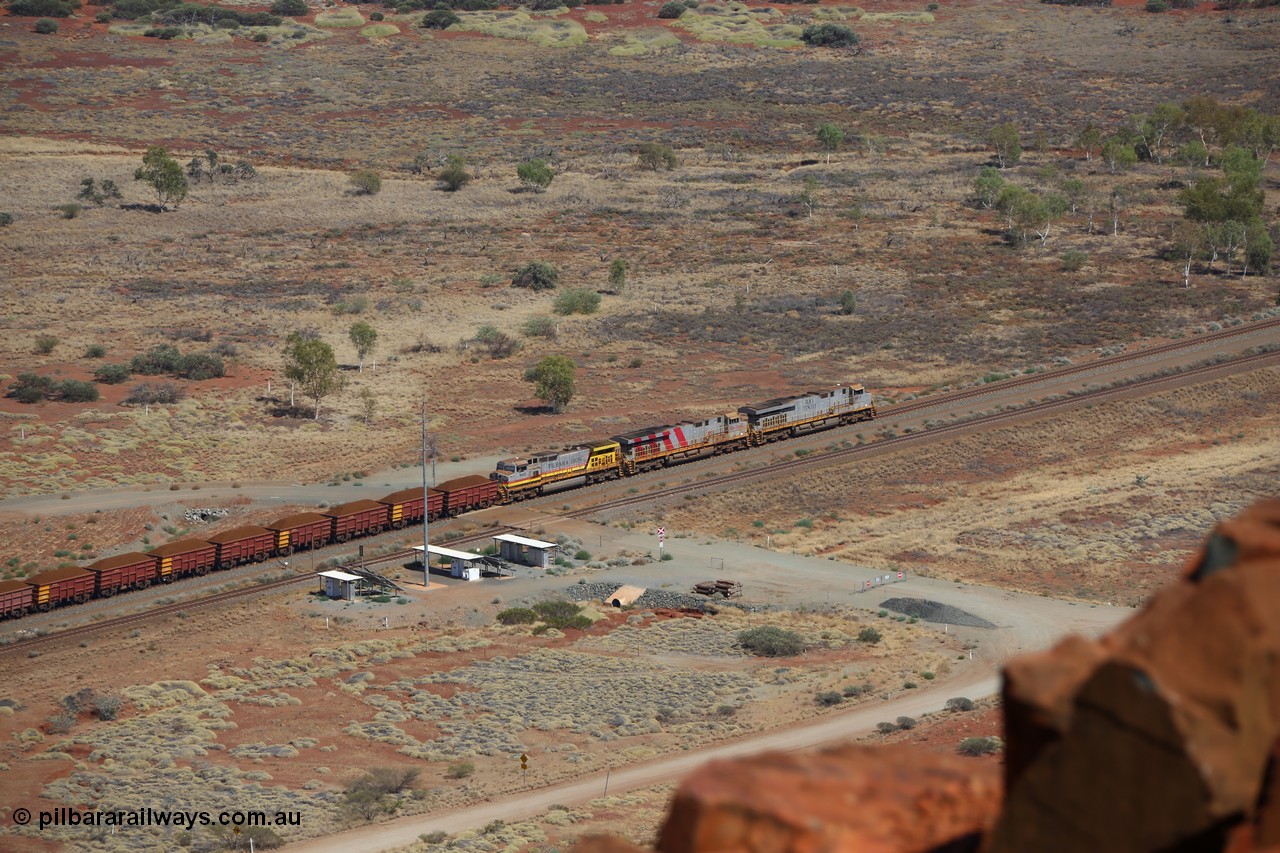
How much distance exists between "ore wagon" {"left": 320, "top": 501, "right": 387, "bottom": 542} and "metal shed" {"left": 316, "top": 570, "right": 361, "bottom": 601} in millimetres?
5448

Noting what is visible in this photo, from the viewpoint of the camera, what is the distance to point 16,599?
53.5m

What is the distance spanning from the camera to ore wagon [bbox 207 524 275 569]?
194 ft

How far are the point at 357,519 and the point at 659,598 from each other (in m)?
14.5

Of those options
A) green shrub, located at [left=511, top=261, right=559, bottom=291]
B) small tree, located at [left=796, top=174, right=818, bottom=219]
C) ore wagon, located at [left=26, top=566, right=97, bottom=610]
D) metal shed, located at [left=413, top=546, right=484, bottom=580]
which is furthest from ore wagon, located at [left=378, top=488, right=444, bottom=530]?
small tree, located at [left=796, top=174, right=818, bottom=219]

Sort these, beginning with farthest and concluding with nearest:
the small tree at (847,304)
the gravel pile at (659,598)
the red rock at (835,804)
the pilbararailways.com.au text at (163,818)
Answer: the small tree at (847,304) < the gravel pile at (659,598) < the pilbararailways.com.au text at (163,818) < the red rock at (835,804)

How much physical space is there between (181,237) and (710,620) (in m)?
84.3

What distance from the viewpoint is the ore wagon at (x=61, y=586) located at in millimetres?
54000

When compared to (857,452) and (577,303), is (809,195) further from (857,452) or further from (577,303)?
(857,452)

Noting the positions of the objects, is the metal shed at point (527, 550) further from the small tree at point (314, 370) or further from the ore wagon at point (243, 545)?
the small tree at point (314, 370)

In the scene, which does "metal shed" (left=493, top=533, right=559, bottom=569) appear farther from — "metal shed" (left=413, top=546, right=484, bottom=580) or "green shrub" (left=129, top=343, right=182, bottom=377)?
"green shrub" (left=129, top=343, right=182, bottom=377)

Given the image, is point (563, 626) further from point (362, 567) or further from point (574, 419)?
point (574, 419)

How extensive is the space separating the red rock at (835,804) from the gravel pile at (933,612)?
134 feet

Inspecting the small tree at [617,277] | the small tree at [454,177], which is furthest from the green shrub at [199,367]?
the small tree at [454,177]

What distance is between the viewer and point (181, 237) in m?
124
